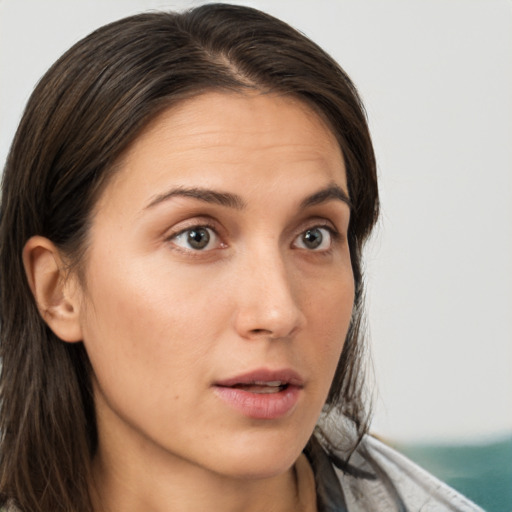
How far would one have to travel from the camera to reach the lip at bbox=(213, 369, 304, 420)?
1740mm

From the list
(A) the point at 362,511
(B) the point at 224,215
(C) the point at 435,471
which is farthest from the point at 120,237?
(C) the point at 435,471

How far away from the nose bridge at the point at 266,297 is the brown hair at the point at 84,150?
31cm

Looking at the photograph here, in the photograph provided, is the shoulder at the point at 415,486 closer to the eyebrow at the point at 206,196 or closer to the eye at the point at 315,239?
the eye at the point at 315,239

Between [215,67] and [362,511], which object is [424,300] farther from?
[215,67]

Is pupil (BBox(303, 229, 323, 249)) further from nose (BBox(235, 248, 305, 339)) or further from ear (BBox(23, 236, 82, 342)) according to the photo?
ear (BBox(23, 236, 82, 342))

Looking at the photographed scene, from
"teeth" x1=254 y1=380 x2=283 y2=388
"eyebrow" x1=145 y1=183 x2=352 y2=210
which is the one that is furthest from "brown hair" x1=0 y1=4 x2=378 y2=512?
"teeth" x1=254 y1=380 x2=283 y2=388

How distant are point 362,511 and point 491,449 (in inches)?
45.4

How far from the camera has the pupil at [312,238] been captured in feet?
6.21

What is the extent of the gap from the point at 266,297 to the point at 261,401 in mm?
181

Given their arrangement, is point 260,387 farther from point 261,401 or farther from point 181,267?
point 181,267

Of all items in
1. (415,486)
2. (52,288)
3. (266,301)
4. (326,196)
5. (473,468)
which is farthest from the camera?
(473,468)

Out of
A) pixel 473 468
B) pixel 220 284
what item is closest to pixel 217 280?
pixel 220 284

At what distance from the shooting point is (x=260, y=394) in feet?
5.79

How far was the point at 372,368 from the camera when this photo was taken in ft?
8.82
